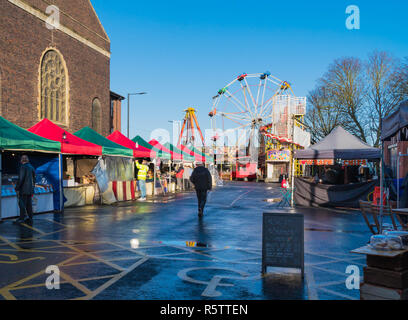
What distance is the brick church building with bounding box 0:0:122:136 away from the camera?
19.5 metres

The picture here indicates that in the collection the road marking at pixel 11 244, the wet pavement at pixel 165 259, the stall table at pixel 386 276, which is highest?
the stall table at pixel 386 276

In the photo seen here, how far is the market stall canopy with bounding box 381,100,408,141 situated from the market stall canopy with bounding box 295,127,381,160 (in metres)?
7.81

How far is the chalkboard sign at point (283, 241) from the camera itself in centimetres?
576

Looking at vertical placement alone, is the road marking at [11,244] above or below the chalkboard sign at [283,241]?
below

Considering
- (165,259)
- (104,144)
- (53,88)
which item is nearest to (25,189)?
(165,259)

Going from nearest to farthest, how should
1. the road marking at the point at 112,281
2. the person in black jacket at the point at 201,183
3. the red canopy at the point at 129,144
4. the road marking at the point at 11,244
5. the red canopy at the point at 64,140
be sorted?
1. the road marking at the point at 112,281
2. the road marking at the point at 11,244
3. the person in black jacket at the point at 201,183
4. the red canopy at the point at 64,140
5. the red canopy at the point at 129,144

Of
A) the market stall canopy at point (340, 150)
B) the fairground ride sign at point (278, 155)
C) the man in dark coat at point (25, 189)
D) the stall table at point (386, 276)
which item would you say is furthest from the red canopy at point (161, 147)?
the fairground ride sign at point (278, 155)

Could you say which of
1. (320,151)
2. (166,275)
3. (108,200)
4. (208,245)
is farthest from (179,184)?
(166,275)

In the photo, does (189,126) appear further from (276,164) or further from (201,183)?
(201,183)

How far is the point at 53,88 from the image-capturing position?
23.3 meters

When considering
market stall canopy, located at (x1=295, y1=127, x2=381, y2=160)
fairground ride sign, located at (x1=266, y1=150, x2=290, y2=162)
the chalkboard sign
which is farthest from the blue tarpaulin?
fairground ride sign, located at (x1=266, y1=150, x2=290, y2=162)

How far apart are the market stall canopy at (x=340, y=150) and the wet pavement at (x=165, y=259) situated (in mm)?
4683

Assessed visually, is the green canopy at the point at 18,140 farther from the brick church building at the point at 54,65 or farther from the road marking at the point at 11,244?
the brick church building at the point at 54,65
